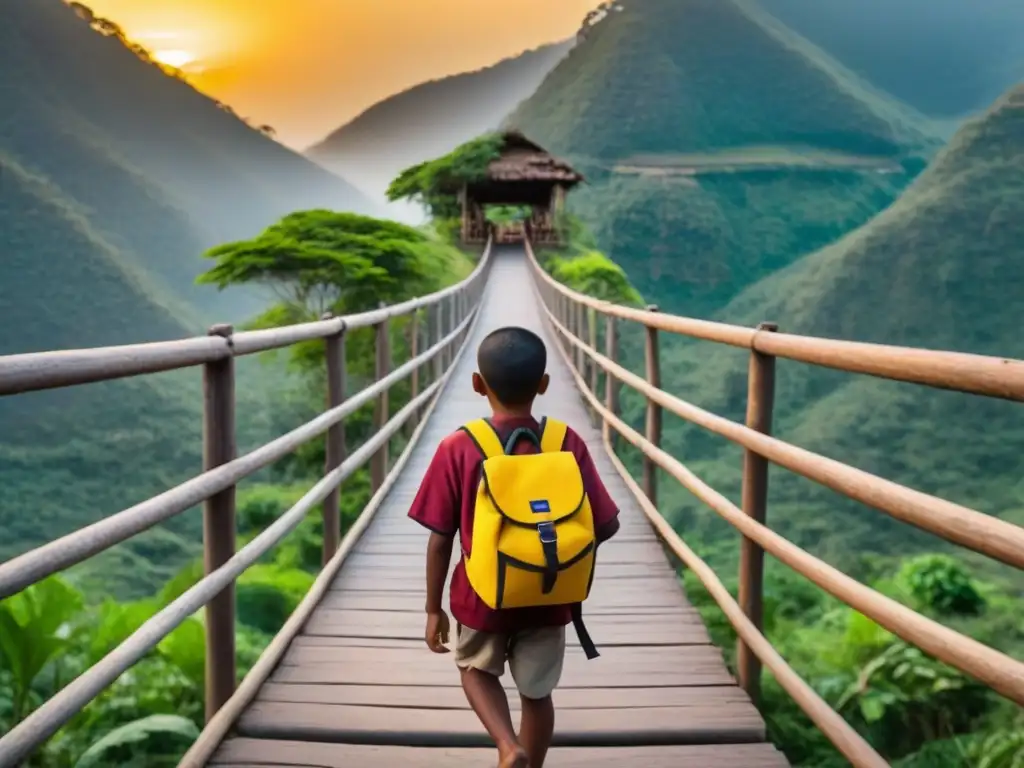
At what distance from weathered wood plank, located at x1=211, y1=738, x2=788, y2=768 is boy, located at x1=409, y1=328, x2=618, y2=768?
384mm

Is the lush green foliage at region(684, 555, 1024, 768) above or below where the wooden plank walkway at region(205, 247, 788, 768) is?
below

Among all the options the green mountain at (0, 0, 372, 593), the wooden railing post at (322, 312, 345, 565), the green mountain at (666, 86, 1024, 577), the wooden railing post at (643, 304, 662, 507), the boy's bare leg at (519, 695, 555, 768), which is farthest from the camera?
the green mountain at (0, 0, 372, 593)

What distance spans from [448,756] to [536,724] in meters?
0.47

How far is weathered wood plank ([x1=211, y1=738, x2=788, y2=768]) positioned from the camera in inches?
99.0

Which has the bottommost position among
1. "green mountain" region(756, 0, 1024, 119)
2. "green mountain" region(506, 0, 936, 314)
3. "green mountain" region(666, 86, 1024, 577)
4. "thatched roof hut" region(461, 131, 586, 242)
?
"green mountain" region(666, 86, 1024, 577)

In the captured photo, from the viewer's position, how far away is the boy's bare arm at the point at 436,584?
2094 millimetres

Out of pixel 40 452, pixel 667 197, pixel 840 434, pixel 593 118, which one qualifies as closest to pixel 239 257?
pixel 40 452

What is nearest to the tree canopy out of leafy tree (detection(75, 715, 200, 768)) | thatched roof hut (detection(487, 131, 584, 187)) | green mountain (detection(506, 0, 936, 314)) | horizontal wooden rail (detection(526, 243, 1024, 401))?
leafy tree (detection(75, 715, 200, 768))

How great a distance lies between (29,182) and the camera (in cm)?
5869

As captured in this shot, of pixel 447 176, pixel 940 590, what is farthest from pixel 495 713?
pixel 447 176

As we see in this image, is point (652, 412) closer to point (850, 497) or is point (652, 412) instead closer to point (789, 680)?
point (789, 680)

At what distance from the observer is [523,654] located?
2.14 meters

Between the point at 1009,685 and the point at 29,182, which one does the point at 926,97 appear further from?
the point at 1009,685

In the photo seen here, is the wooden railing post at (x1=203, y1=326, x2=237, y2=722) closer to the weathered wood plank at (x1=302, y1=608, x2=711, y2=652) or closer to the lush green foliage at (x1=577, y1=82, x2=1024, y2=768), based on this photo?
the weathered wood plank at (x1=302, y1=608, x2=711, y2=652)
